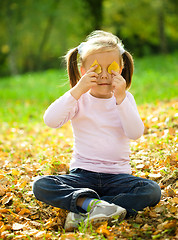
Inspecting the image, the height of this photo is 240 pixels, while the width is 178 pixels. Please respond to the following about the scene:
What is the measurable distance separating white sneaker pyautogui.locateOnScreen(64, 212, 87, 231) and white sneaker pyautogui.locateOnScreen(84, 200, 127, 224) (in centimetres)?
6

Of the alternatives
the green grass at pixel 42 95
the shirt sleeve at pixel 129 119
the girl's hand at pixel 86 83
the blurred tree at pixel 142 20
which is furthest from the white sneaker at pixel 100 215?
the blurred tree at pixel 142 20

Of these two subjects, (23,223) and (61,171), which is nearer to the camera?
(23,223)

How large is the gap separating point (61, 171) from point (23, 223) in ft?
2.57

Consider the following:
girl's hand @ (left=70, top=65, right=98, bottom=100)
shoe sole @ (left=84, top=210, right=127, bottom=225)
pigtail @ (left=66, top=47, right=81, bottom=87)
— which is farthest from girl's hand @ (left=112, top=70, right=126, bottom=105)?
shoe sole @ (left=84, top=210, right=127, bottom=225)

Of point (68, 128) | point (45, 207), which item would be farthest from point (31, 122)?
point (45, 207)

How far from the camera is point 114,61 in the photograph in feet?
8.43

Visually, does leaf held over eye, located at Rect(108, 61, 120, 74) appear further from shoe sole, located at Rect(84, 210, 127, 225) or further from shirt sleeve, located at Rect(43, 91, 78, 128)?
shoe sole, located at Rect(84, 210, 127, 225)

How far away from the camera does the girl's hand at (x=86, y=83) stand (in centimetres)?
248

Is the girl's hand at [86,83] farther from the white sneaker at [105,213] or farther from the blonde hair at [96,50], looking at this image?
the white sneaker at [105,213]

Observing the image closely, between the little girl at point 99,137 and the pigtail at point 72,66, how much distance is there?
10 cm

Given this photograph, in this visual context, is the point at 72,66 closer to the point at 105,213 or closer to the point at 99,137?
the point at 99,137

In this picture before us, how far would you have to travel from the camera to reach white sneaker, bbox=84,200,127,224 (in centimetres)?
213

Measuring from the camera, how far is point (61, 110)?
2.52m

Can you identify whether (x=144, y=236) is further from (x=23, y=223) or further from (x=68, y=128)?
(x=68, y=128)
